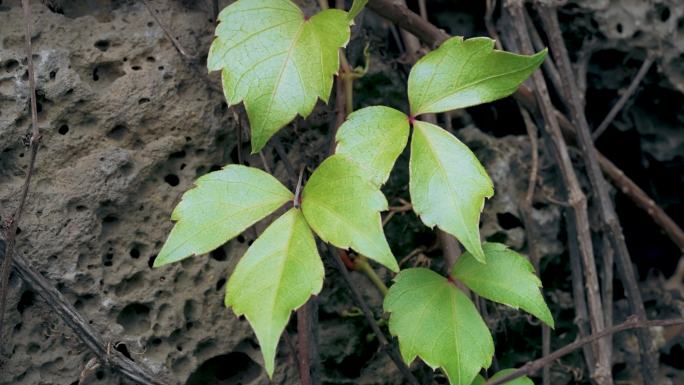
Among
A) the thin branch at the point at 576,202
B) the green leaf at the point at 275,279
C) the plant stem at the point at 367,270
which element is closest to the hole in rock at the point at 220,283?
the plant stem at the point at 367,270

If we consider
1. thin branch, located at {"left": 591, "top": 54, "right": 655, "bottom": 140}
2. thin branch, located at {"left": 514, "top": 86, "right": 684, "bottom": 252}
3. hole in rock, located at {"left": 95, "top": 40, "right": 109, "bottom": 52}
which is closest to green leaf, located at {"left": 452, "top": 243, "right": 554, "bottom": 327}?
thin branch, located at {"left": 514, "top": 86, "right": 684, "bottom": 252}

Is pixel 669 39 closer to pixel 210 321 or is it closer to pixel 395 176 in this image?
pixel 395 176

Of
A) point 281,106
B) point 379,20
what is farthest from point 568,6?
point 281,106

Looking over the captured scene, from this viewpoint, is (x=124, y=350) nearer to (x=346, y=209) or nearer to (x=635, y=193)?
(x=346, y=209)

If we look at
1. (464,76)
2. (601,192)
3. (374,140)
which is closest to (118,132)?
(374,140)

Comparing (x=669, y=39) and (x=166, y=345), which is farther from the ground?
(x=669, y=39)
